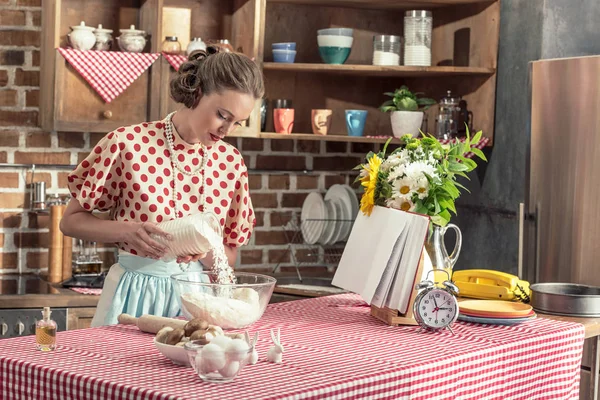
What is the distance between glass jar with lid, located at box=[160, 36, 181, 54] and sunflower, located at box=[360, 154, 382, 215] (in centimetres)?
138

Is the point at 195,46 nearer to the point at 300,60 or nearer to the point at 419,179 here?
the point at 300,60

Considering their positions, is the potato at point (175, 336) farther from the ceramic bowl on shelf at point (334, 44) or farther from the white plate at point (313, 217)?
the white plate at point (313, 217)

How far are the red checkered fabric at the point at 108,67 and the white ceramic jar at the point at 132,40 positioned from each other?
36 mm

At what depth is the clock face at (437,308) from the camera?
228cm

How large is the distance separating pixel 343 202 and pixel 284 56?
29.7 inches

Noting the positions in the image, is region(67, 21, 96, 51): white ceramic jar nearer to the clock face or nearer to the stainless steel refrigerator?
the stainless steel refrigerator

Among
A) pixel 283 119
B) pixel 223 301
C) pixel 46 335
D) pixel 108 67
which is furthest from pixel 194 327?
pixel 283 119

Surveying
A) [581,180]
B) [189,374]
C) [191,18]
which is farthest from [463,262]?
[189,374]

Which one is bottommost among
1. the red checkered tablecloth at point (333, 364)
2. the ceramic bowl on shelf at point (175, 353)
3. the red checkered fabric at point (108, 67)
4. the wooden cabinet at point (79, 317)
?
the wooden cabinet at point (79, 317)

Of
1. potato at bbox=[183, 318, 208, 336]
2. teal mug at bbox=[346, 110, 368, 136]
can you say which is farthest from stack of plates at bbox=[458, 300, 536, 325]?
teal mug at bbox=[346, 110, 368, 136]

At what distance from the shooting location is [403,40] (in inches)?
164

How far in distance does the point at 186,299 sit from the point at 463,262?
7.42 feet

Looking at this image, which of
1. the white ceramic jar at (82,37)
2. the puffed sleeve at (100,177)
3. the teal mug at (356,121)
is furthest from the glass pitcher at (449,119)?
the puffed sleeve at (100,177)

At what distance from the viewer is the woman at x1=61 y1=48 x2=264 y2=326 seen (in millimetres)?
2525
